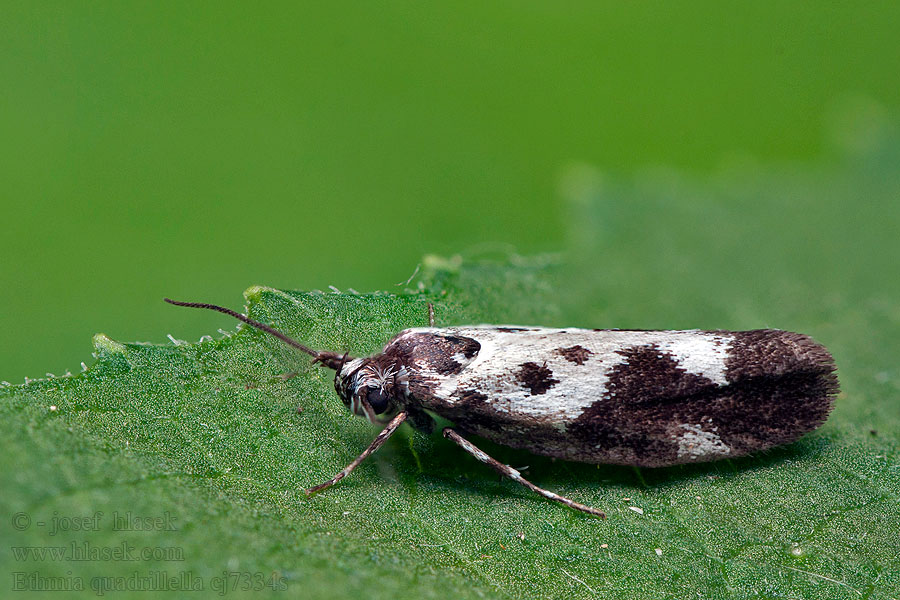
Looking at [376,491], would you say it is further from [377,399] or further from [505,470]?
[505,470]

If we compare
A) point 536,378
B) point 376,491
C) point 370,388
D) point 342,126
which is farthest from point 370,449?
point 342,126

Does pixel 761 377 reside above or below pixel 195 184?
below

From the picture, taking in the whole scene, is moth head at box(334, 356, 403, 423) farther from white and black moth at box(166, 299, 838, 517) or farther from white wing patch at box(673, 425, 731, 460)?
white wing patch at box(673, 425, 731, 460)

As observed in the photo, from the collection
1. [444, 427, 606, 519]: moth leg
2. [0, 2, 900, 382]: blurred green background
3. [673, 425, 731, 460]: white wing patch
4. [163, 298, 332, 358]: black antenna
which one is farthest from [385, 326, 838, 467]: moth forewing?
[0, 2, 900, 382]: blurred green background

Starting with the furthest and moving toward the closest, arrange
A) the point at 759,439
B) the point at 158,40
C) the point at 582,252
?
the point at 158,40
the point at 582,252
the point at 759,439

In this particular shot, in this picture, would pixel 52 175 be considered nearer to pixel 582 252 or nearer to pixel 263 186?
pixel 263 186

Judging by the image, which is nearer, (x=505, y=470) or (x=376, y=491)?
(x=376, y=491)

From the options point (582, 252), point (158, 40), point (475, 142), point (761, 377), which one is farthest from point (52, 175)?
point (761, 377)
